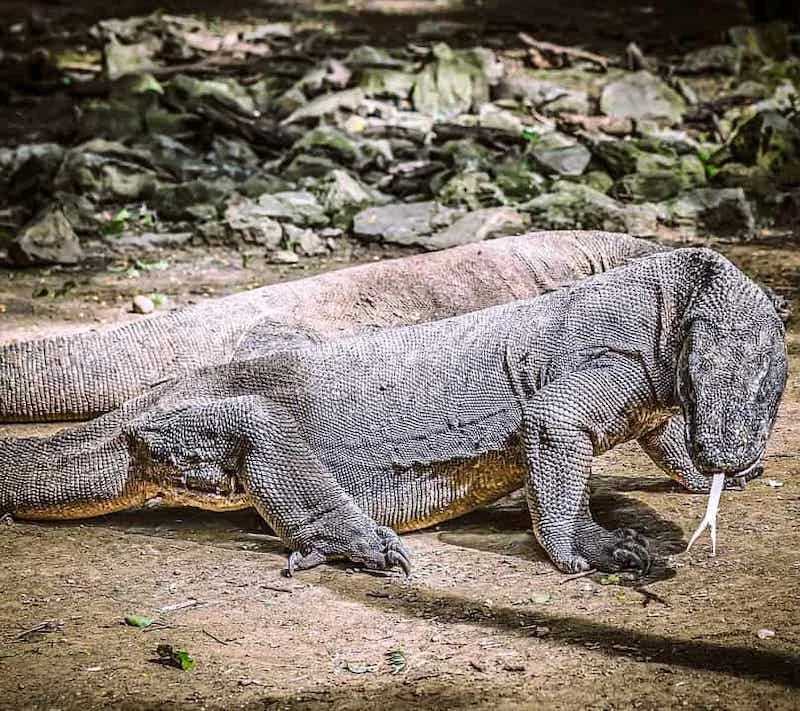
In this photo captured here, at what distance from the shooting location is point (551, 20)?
64.0 ft

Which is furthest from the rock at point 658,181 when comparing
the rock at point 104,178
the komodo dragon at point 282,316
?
the rock at point 104,178

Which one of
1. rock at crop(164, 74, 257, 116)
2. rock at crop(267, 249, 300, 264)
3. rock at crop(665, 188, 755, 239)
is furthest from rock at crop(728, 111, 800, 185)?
rock at crop(164, 74, 257, 116)

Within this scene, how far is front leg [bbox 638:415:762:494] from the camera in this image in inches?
192

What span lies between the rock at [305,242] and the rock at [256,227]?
0.08 meters

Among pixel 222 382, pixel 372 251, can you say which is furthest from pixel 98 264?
pixel 222 382

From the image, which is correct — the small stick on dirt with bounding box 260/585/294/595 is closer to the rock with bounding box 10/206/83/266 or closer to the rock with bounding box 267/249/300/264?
the rock with bounding box 267/249/300/264

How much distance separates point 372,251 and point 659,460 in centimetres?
487

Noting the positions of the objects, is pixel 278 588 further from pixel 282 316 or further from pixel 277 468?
pixel 282 316

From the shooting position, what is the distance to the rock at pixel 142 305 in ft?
26.6

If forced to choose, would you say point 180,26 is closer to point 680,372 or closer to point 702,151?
point 702,151

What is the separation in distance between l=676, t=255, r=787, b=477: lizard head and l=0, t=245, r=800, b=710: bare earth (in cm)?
46

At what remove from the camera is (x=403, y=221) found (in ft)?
32.4

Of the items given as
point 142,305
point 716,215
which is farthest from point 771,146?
point 142,305

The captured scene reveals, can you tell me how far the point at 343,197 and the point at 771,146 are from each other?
3531mm
